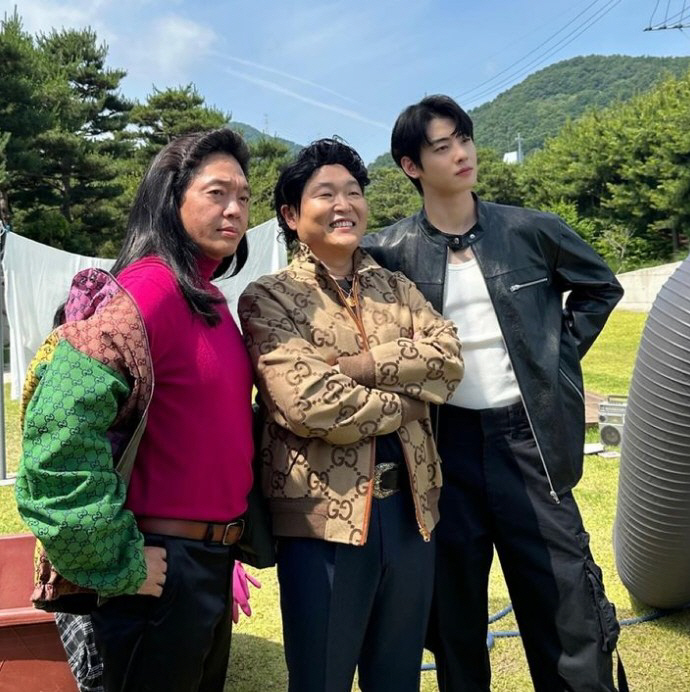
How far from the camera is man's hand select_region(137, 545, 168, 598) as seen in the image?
1360 millimetres

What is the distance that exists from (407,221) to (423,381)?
69 centimetres

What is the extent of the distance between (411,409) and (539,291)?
0.62m

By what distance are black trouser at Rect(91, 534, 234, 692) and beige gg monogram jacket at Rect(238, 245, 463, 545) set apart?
24cm

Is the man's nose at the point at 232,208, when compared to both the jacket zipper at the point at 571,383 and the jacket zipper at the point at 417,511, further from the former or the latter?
the jacket zipper at the point at 571,383

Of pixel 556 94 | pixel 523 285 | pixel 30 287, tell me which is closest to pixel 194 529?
pixel 523 285

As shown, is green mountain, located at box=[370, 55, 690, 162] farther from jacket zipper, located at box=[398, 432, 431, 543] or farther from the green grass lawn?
jacket zipper, located at box=[398, 432, 431, 543]

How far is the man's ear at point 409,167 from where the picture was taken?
81.7 inches

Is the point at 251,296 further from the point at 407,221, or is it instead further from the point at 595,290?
the point at 595,290

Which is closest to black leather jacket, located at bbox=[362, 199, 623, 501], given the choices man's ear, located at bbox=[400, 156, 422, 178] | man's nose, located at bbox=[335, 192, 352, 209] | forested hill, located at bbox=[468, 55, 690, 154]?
man's ear, located at bbox=[400, 156, 422, 178]

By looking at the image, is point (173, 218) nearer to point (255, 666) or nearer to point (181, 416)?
point (181, 416)

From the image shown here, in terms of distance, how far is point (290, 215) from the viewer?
1.85 m

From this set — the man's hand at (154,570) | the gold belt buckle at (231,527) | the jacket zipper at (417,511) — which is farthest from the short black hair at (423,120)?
the man's hand at (154,570)

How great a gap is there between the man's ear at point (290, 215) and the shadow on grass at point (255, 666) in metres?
1.70

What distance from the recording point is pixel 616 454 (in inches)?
221
